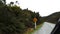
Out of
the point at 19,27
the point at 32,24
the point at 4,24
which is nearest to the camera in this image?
the point at 4,24

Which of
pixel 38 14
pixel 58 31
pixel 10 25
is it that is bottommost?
pixel 38 14

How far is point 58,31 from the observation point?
3.68 metres

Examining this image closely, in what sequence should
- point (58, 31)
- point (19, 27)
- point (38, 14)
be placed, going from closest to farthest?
point (58, 31) → point (19, 27) → point (38, 14)

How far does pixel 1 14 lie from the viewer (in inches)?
689

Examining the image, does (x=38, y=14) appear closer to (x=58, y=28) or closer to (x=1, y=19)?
(x=1, y=19)

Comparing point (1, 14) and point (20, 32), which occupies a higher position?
point (1, 14)

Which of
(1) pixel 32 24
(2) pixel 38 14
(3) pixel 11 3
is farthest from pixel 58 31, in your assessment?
(2) pixel 38 14

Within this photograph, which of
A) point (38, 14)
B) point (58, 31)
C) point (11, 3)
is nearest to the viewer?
point (58, 31)

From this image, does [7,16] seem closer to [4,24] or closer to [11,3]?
[4,24]

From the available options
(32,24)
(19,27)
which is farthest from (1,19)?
(32,24)

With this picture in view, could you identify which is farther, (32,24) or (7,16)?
(32,24)

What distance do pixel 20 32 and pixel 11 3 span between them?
33.9ft

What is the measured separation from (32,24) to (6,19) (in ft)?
23.8

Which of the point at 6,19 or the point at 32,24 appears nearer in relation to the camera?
the point at 6,19
